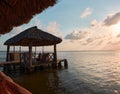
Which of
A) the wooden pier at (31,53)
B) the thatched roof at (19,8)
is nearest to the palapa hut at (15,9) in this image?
the thatched roof at (19,8)

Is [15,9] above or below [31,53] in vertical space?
above

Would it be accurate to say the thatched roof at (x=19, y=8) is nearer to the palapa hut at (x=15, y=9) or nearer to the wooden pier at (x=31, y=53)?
the palapa hut at (x=15, y=9)

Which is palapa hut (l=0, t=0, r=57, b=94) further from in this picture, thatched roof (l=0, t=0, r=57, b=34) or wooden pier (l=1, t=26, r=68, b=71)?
wooden pier (l=1, t=26, r=68, b=71)

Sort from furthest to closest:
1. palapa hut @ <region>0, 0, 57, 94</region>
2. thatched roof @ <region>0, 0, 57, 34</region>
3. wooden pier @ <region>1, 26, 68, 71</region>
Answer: wooden pier @ <region>1, 26, 68, 71</region> → thatched roof @ <region>0, 0, 57, 34</region> → palapa hut @ <region>0, 0, 57, 94</region>

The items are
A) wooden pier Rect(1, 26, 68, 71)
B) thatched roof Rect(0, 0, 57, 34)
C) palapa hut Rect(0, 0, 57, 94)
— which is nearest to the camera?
palapa hut Rect(0, 0, 57, 94)

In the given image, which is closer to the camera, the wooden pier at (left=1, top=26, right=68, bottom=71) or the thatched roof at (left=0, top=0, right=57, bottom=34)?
the thatched roof at (left=0, top=0, right=57, bottom=34)

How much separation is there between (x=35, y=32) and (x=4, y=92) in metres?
15.0

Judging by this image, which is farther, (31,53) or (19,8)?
(31,53)

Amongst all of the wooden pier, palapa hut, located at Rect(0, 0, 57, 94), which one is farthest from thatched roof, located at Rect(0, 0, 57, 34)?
the wooden pier

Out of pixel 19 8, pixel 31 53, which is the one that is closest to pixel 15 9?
pixel 19 8

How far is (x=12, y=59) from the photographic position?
22.0 meters

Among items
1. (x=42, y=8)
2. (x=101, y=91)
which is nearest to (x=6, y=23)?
(x=42, y=8)

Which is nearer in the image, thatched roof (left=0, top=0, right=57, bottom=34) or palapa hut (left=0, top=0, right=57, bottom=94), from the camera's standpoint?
palapa hut (left=0, top=0, right=57, bottom=94)

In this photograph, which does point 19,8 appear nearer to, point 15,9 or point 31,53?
point 15,9
